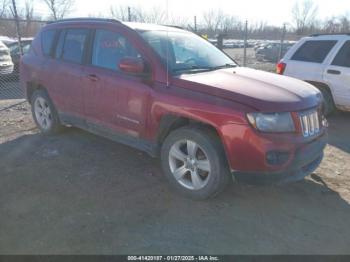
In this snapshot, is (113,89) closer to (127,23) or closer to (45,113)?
(127,23)

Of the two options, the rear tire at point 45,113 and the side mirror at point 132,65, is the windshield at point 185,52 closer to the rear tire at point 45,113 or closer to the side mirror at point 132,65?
the side mirror at point 132,65

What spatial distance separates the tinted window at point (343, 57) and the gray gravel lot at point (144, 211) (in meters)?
2.48

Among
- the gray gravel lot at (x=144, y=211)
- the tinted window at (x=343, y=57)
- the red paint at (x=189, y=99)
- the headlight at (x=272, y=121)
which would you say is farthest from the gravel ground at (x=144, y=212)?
the tinted window at (x=343, y=57)

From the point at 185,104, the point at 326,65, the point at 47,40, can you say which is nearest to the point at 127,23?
the point at 185,104

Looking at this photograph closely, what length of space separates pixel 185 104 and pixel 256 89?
0.73 m

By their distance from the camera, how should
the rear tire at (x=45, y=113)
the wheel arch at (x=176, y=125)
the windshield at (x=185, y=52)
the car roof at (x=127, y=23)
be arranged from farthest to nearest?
1. the rear tire at (x=45, y=113)
2. the car roof at (x=127, y=23)
3. the windshield at (x=185, y=52)
4. the wheel arch at (x=176, y=125)

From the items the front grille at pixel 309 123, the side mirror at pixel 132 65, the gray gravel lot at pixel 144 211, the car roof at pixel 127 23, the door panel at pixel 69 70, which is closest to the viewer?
the gray gravel lot at pixel 144 211

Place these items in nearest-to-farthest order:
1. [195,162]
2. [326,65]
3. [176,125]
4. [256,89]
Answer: [256,89]
[195,162]
[176,125]
[326,65]

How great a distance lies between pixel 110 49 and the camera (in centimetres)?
426

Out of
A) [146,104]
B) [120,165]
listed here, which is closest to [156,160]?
[120,165]

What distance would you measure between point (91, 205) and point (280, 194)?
210cm

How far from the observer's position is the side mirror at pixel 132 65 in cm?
367

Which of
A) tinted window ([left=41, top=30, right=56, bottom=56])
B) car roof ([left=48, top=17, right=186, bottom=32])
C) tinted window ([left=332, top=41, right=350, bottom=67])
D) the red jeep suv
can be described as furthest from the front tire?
tinted window ([left=332, top=41, right=350, bottom=67])

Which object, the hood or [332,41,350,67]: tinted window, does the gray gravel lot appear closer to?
the hood
